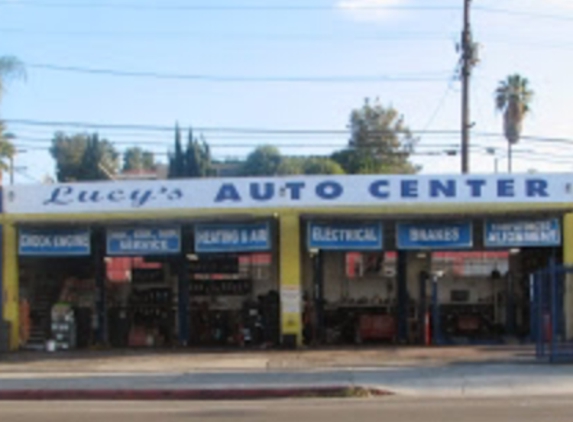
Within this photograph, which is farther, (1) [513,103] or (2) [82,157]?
(2) [82,157]

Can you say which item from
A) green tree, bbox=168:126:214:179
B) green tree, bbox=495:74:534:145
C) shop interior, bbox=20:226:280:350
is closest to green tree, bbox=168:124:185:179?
green tree, bbox=168:126:214:179

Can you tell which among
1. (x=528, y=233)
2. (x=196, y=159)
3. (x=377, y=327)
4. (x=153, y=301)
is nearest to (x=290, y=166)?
(x=196, y=159)

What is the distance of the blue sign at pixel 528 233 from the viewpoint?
82.3 feet

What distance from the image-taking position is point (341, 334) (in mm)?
28219

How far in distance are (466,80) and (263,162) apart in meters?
50.8

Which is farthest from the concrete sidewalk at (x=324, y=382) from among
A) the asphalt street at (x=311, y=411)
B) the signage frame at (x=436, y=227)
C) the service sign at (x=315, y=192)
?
the service sign at (x=315, y=192)

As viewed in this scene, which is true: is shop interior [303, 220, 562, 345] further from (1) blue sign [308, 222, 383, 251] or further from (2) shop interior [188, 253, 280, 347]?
(1) blue sign [308, 222, 383, 251]

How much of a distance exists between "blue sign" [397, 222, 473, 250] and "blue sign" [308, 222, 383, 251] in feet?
2.33

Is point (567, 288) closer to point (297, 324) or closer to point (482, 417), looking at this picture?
point (297, 324)

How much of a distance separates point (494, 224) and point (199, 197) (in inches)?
335

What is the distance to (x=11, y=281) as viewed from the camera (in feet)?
85.4

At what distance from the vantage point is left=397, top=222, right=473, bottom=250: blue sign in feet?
82.3

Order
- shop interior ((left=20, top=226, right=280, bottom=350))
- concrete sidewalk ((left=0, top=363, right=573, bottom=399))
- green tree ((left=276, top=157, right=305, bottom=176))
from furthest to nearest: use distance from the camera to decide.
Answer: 1. green tree ((left=276, top=157, right=305, bottom=176))
2. shop interior ((left=20, top=226, right=280, bottom=350))
3. concrete sidewalk ((left=0, top=363, right=573, bottom=399))

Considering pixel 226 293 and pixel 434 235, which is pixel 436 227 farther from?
pixel 226 293
